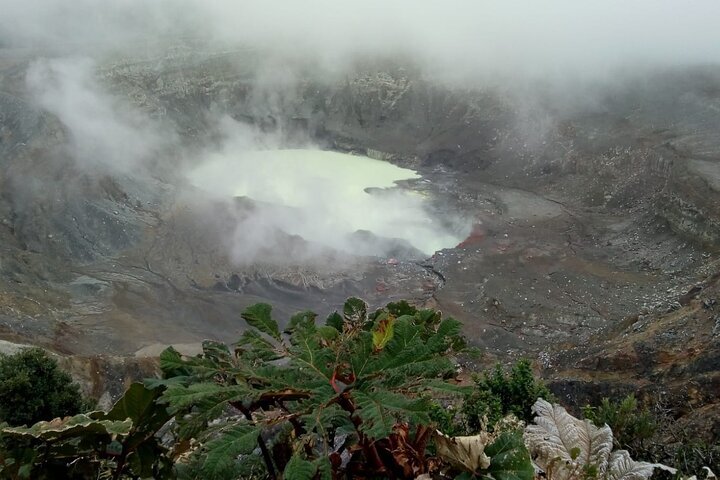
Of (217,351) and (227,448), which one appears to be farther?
(217,351)

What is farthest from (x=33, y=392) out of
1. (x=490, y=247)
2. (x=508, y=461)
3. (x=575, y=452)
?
(x=490, y=247)

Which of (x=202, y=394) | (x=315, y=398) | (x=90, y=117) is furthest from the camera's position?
(x=90, y=117)

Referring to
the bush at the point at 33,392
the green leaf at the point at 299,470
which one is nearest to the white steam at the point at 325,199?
the bush at the point at 33,392

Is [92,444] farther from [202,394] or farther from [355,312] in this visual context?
[355,312]

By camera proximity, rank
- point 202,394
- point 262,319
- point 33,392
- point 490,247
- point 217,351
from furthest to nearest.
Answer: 1. point 490,247
2. point 33,392
3. point 262,319
4. point 217,351
5. point 202,394

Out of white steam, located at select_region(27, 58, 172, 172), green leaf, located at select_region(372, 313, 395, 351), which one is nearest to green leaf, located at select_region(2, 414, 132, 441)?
green leaf, located at select_region(372, 313, 395, 351)

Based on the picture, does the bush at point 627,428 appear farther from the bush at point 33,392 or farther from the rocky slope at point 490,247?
the rocky slope at point 490,247
